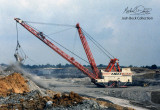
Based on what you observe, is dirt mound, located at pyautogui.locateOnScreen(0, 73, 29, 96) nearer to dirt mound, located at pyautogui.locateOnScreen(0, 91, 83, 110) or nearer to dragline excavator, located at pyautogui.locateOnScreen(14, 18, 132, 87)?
dirt mound, located at pyautogui.locateOnScreen(0, 91, 83, 110)

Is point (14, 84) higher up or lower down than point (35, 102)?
higher up

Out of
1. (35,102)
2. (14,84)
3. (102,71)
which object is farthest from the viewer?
(102,71)

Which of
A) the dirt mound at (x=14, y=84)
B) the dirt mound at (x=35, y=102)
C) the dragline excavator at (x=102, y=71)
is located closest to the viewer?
the dirt mound at (x=35, y=102)

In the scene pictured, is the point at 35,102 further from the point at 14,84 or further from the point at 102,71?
the point at 102,71

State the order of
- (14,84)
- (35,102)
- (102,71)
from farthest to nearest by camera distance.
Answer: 1. (102,71)
2. (14,84)
3. (35,102)

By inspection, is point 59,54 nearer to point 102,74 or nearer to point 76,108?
point 102,74

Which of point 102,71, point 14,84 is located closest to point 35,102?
point 14,84

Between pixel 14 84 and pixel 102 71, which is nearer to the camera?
pixel 14 84

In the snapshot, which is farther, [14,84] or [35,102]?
[14,84]

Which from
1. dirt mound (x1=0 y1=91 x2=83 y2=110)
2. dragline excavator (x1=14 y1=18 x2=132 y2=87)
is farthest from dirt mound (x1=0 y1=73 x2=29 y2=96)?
dragline excavator (x1=14 y1=18 x2=132 y2=87)

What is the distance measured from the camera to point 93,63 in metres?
38.9

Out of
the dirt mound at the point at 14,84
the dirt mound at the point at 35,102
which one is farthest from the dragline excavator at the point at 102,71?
the dirt mound at the point at 35,102

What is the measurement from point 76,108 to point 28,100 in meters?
4.10

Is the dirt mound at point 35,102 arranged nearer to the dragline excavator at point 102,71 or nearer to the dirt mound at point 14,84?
the dirt mound at point 14,84
